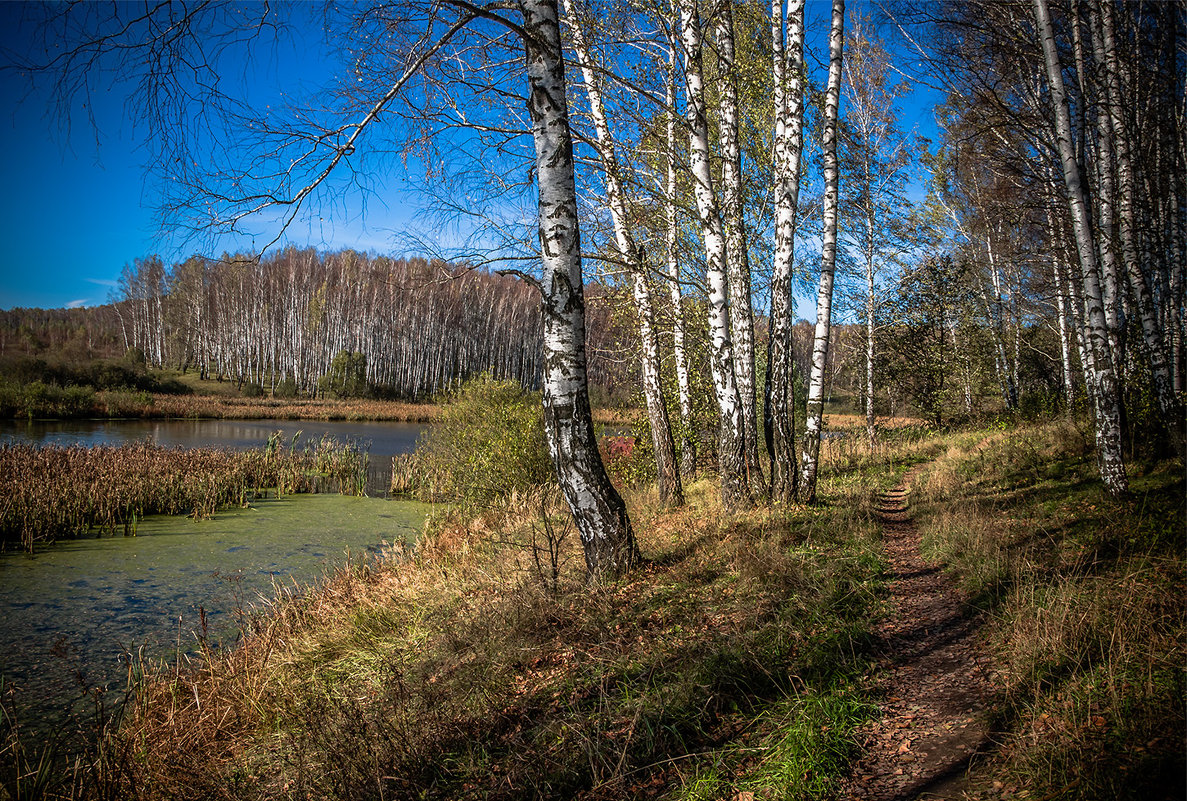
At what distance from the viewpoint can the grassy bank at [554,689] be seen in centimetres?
260

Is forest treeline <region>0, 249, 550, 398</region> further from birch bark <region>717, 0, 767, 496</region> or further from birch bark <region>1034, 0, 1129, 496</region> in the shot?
birch bark <region>1034, 0, 1129, 496</region>

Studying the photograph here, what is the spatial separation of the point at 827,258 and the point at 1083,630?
16.6 ft

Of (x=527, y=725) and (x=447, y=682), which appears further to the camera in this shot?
(x=447, y=682)

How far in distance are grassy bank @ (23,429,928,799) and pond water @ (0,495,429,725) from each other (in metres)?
1.02

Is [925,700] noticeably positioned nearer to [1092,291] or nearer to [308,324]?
[1092,291]

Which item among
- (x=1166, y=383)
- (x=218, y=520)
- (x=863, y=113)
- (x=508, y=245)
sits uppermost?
(x=863, y=113)

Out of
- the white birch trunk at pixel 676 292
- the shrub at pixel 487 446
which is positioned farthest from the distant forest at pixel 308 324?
the white birch trunk at pixel 676 292

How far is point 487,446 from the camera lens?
12445mm

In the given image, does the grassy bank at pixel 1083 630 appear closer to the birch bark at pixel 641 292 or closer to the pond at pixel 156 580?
the birch bark at pixel 641 292

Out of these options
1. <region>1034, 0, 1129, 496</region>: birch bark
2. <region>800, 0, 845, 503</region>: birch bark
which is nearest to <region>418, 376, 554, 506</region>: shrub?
<region>800, 0, 845, 503</region>: birch bark

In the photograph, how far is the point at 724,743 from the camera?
2.69 meters

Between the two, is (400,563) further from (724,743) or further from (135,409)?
(135,409)

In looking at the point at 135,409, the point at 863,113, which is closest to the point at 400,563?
the point at 863,113

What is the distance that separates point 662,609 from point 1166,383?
26.5 ft
